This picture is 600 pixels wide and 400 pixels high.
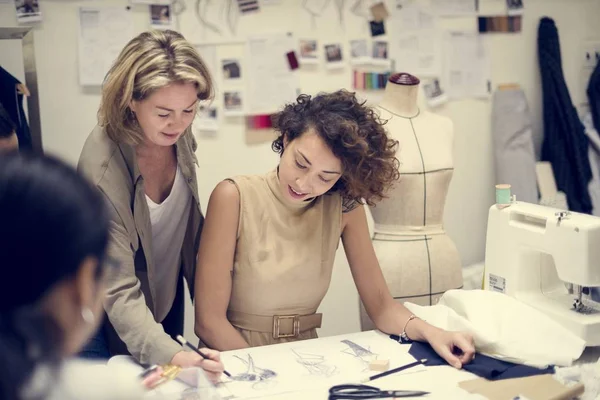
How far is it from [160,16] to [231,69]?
380 mm

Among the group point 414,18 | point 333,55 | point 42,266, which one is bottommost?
point 42,266

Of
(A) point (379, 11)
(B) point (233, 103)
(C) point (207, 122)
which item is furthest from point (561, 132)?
(C) point (207, 122)

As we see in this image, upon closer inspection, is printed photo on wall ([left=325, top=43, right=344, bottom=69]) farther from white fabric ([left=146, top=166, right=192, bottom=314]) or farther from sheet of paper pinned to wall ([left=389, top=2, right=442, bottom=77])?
white fabric ([left=146, top=166, right=192, bottom=314])

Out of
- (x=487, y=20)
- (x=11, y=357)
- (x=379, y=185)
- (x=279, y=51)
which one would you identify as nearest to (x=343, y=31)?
(x=279, y=51)

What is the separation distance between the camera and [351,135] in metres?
1.84

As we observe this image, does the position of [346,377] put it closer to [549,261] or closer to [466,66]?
[549,261]

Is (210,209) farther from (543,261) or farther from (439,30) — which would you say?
(439,30)

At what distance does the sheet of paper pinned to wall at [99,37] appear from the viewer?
281 cm

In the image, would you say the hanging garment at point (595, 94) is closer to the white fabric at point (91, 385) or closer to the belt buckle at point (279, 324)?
the belt buckle at point (279, 324)

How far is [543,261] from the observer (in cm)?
192

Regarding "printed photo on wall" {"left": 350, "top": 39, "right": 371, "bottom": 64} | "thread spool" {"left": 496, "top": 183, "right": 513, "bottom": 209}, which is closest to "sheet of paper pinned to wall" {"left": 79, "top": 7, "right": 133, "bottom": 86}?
"printed photo on wall" {"left": 350, "top": 39, "right": 371, "bottom": 64}

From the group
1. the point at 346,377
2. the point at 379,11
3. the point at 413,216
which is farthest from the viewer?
the point at 379,11

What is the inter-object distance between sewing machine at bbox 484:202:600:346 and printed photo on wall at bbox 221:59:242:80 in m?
1.49

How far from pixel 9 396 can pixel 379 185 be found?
4.46 feet
